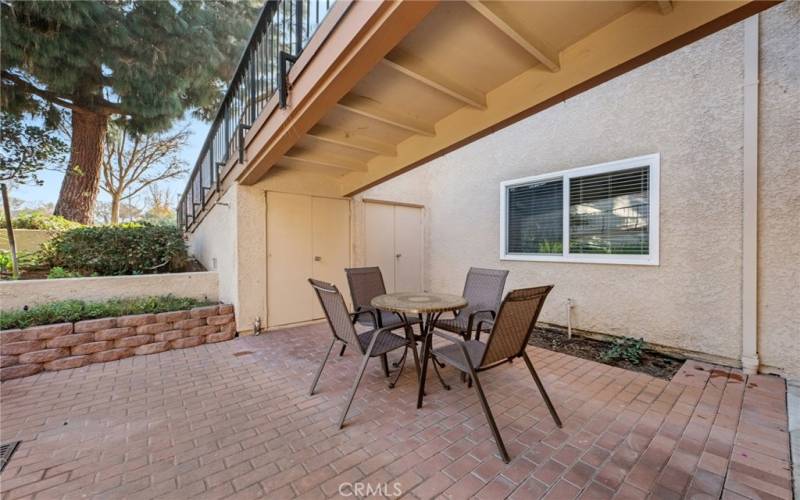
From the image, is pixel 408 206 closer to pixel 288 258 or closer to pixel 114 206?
pixel 288 258

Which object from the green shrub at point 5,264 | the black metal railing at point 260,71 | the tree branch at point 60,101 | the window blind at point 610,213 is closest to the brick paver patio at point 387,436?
the window blind at point 610,213

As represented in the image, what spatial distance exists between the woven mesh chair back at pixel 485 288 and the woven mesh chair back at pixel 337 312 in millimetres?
1700

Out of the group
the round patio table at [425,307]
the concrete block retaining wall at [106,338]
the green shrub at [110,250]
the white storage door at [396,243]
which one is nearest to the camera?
the round patio table at [425,307]

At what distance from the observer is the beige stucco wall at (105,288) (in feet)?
11.9

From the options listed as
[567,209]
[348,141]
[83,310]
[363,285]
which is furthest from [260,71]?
[567,209]

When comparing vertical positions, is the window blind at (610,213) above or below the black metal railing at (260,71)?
below

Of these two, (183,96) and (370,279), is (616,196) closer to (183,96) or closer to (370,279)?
(370,279)

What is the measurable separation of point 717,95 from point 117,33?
9726mm

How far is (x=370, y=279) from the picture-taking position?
400cm

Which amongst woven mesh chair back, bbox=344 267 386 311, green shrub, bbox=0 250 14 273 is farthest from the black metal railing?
green shrub, bbox=0 250 14 273

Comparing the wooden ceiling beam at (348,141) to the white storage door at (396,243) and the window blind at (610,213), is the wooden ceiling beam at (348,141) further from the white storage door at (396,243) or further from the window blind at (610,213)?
the window blind at (610,213)

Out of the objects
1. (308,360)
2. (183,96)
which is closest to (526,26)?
(308,360)

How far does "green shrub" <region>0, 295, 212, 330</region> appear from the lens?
11.1 feet

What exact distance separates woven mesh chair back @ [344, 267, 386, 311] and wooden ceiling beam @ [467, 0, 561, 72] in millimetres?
2837
